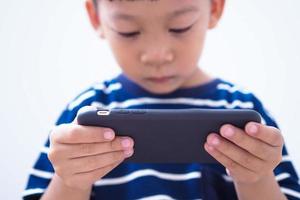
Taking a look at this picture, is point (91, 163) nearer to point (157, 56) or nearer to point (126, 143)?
point (126, 143)

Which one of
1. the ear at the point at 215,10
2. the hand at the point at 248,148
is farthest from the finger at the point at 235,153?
the ear at the point at 215,10

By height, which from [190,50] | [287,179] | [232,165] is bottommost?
[287,179]

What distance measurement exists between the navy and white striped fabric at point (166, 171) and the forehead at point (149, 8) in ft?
0.58

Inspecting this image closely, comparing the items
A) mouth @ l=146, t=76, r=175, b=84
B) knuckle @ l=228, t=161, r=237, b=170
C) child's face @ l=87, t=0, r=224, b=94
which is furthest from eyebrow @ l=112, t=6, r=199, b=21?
knuckle @ l=228, t=161, r=237, b=170

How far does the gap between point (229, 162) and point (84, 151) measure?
0.20 m

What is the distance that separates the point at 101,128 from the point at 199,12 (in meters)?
0.25

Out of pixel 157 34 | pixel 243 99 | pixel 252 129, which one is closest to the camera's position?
pixel 252 129

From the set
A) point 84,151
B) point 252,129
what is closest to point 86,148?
point 84,151

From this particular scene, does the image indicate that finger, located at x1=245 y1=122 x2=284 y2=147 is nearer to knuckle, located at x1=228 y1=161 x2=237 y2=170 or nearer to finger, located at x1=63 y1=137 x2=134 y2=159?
knuckle, located at x1=228 y1=161 x2=237 y2=170

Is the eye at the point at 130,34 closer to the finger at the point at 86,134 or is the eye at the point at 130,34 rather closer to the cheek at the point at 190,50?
the cheek at the point at 190,50

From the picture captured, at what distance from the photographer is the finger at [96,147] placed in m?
0.49

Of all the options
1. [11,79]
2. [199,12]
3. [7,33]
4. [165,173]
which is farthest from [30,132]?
[199,12]

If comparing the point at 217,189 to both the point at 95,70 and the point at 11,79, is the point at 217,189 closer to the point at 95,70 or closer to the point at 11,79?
the point at 95,70

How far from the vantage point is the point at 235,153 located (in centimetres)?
48
